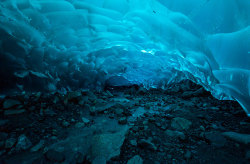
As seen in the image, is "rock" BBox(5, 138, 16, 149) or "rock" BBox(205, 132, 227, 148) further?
"rock" BBox(205, 132, 227, 148)

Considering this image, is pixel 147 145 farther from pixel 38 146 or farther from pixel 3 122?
pixel 3 122

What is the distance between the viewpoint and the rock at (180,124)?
1.82 meters

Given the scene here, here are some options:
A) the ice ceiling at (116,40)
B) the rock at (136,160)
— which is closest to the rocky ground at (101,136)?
the rock at (136,160)

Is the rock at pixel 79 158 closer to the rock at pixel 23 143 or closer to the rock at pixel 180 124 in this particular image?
the rock at pixel 23 143

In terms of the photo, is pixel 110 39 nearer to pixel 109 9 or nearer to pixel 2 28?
pixel 109 9

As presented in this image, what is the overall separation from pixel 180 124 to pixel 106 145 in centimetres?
128

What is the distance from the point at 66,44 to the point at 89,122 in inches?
80.2

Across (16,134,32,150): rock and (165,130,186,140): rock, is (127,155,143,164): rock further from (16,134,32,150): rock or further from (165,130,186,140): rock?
(16,134,32,150): rock

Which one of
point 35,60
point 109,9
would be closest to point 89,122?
point 35,60

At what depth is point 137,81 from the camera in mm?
5305

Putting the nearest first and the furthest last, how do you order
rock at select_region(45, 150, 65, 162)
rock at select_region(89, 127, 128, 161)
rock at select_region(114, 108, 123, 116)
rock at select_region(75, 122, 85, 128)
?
rock at select_region(45, 150, 65, 162)
rock at select_region(89, 127, 128, 161)
rock at select_region(75, 122, 85, 128)
rock at select_region(114, 108, 123, 116)

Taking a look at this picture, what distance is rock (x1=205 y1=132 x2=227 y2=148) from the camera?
57.0 inches

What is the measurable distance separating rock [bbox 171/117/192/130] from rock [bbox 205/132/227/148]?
0.92 ft

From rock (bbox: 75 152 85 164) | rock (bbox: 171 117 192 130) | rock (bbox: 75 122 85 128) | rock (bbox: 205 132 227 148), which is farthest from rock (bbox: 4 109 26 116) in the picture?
rock (bbox: 205 132 227 148)
